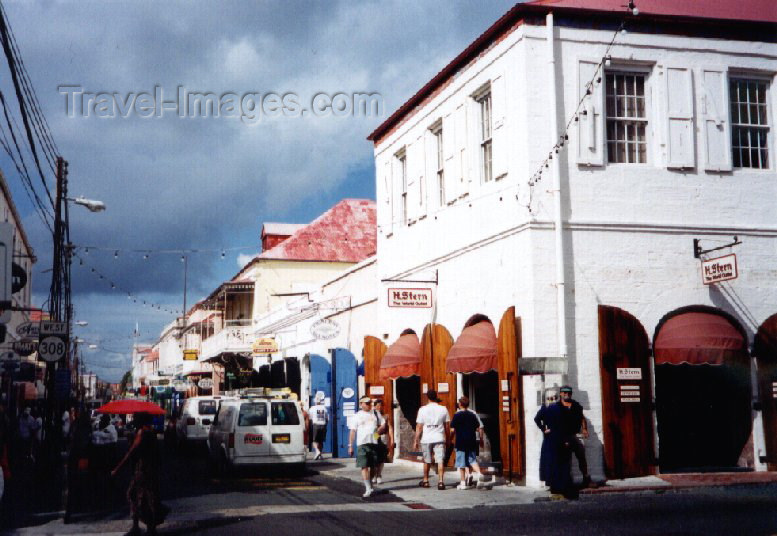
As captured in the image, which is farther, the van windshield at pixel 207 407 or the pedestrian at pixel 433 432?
the van windshield at pixel 207 407

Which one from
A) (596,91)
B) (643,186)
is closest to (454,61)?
(596,91)

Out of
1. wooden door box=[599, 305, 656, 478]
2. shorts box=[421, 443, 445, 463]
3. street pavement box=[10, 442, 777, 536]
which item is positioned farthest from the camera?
shorts box=[421, 443, 445, 463]

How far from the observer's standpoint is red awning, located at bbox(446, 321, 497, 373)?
705 inches

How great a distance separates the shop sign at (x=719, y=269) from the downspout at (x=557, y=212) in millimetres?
2730

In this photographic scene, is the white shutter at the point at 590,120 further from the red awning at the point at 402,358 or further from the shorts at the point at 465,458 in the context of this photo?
the red awning at the point at 402,358

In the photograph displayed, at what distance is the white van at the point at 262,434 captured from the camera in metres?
20.9

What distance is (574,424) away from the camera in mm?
15453

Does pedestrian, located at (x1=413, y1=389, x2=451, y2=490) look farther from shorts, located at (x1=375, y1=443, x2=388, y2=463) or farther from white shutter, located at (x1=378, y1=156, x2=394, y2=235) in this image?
white shutter, located at (x1=378, y1=156, x2=394, y2=235)

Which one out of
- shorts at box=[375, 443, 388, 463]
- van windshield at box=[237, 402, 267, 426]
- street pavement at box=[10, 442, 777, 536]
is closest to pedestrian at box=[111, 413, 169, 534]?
street pavement at box=[10, 442, 777, 536]

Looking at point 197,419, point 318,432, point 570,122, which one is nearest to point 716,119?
point 570,122

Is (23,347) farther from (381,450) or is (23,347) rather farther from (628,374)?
(628,374)

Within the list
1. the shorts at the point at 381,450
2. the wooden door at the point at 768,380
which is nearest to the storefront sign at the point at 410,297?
the shorts at the point at 381,450

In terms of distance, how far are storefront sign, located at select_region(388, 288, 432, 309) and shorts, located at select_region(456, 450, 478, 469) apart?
15.1 ft

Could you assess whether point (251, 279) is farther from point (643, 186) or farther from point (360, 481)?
point (643, 186)
